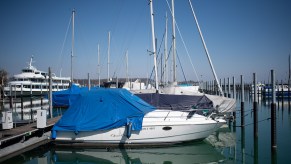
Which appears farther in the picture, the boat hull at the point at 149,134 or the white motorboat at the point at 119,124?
the boat hull at the point at 149,134

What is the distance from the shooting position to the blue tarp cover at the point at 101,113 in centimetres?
1019

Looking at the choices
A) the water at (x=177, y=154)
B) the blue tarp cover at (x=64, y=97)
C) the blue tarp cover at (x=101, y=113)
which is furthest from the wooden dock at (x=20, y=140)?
the blue tarp cover at (x=64, y=97)

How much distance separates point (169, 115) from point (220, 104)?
12.4ft

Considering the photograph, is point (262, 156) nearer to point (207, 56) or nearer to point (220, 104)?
point (220, 104)

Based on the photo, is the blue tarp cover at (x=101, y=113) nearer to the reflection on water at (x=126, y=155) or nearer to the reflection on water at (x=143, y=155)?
the reflection on water at (x=126, y=155)

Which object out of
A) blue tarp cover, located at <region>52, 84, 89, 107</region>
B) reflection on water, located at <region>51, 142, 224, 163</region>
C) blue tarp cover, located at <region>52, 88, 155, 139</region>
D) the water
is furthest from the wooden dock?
blue tarp cover, located at <region>52, 84, 89, 107</region>

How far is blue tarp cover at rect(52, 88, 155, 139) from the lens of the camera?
1019 cm

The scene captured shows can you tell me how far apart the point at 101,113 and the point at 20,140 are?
387 centimetres

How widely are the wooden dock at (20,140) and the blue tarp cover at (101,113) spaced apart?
1119mm

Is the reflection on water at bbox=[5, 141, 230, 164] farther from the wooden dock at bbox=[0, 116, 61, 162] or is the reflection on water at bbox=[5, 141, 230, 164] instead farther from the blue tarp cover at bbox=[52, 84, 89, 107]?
the blue tarp cover at bbox=[52, 84, 89, 107]

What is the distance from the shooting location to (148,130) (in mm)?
10430

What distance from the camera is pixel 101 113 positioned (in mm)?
10477

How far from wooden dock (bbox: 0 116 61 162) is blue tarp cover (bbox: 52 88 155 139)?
1.12 metres

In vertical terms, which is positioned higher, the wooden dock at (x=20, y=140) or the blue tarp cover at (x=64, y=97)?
the blue tarp cover at (x=64, y=97)
